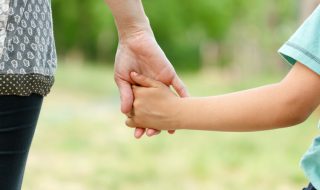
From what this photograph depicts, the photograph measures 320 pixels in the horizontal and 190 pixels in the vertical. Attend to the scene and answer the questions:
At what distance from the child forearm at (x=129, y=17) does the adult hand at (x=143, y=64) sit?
1cm

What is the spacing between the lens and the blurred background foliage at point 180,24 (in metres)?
21.3

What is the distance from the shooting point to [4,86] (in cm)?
158

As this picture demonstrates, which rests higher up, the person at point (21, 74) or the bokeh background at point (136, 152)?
the person at point (21, 74)

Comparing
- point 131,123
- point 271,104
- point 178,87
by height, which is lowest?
point 131,123

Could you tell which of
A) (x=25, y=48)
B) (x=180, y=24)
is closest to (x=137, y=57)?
(x=25, y=48)

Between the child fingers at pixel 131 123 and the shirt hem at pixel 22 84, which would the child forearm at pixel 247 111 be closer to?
the child fingers at pixel 131 123

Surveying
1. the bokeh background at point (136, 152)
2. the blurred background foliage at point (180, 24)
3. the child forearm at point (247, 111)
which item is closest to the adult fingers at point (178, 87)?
the child forearm at point (247, 111)

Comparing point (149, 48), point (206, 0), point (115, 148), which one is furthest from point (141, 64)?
point (206, 0)

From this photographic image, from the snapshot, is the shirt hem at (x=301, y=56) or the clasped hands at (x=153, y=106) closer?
the shirt hem at (x=301, y=56)

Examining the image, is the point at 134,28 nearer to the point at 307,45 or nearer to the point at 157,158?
the point at 307,45

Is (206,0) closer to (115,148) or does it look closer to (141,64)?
(115,148)

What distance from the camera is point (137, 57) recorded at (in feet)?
6.75

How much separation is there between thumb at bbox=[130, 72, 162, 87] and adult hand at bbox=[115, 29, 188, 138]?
3cm

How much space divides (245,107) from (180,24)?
836 inches
